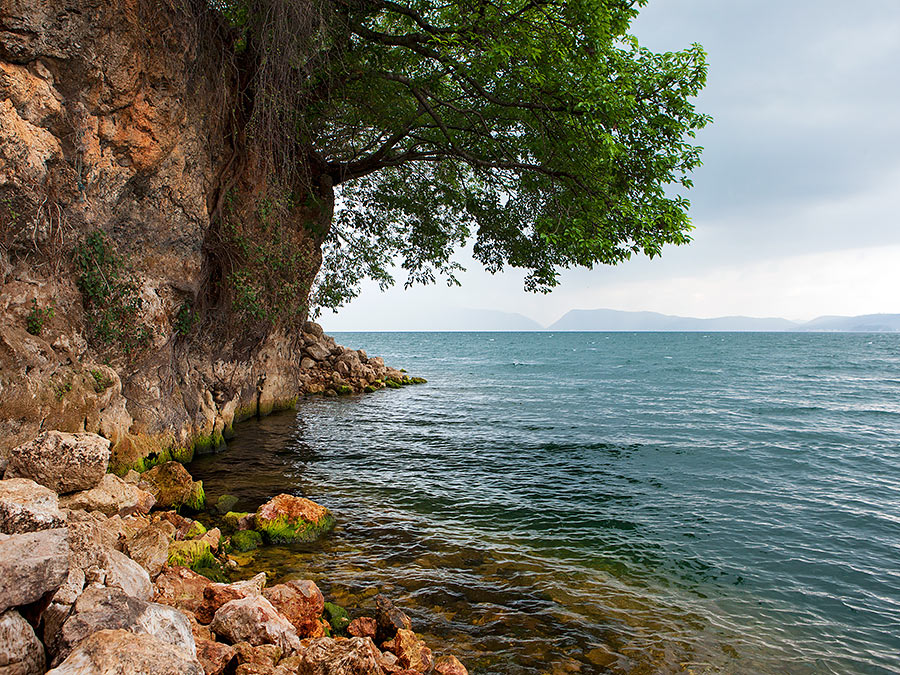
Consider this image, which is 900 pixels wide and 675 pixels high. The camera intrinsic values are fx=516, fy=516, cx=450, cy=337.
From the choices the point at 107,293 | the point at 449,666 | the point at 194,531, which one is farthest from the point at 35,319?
the point at 449,666

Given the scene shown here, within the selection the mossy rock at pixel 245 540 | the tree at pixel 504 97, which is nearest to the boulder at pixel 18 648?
the mossy rock at pixel 245 540

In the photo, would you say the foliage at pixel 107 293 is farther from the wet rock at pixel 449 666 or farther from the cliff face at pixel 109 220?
the wet rock at pixel 449 666

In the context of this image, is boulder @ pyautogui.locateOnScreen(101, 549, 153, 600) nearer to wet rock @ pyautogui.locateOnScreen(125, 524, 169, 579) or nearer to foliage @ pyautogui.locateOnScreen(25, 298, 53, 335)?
wet rock @ pyautogui.locateOnScreen(125, 524, 169, 579)

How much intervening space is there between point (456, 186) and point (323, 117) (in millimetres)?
5882

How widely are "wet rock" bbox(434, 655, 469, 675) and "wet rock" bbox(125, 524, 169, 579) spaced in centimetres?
308

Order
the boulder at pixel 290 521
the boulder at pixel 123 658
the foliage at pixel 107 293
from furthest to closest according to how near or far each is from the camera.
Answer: the foliage at pixel 107 293 → the boulder at pixel 290 521 → the boulder at pixel 123 658

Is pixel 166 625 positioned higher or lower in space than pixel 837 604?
higher

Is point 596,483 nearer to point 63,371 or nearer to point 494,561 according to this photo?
point 494,561

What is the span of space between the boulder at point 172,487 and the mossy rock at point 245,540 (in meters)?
1.59

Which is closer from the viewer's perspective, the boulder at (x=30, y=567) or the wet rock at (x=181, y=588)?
the boulder at (x=30, y=567)

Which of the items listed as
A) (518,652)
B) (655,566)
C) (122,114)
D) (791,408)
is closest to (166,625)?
(518,652)

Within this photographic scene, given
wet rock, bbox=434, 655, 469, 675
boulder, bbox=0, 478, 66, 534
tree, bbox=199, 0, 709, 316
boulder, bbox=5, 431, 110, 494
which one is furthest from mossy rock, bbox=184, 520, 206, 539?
tree, bbox=199, 0, 709, 316

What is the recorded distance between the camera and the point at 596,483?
1220 centimetres

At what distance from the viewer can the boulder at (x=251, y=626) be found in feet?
14.5
